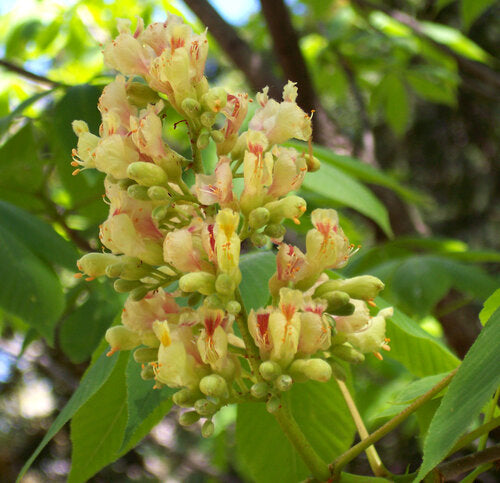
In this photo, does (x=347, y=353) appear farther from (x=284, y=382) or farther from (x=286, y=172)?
(x=286, y=172)

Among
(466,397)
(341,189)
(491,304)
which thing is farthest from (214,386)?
(341,189)

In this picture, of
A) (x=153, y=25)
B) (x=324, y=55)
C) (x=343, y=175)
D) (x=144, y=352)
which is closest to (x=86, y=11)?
(x=324, y=55)

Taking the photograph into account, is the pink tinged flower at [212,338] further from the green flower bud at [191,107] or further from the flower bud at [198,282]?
the green flower bud at [191,107]

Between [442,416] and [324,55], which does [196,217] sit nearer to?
[442,416]

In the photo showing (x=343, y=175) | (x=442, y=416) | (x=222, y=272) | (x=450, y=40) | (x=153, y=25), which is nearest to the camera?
(x=442, y=416)

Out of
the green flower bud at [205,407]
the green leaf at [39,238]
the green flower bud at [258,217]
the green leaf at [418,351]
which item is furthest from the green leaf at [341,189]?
the green flower bud at [205,407]
